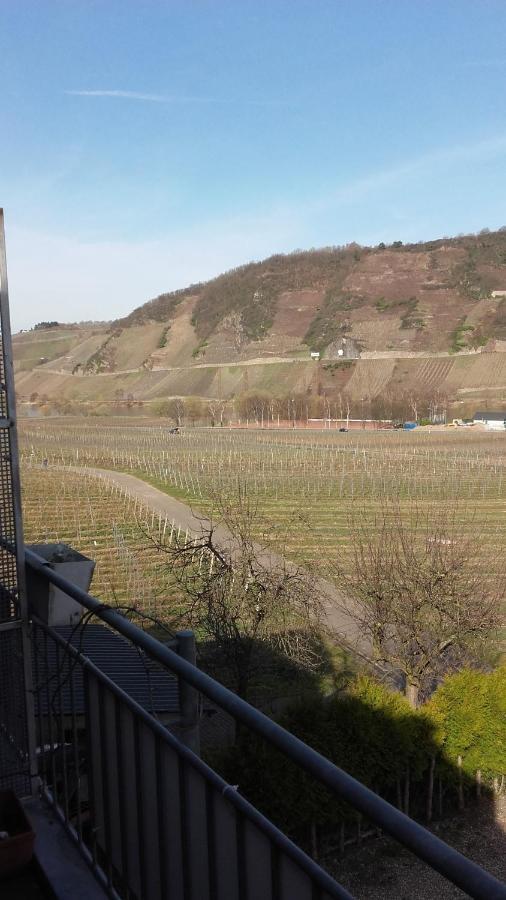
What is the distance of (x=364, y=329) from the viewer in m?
130

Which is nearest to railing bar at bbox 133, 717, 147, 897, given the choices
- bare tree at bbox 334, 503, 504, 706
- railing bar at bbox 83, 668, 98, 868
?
railing bar at bbox 83, 668, 98, 868

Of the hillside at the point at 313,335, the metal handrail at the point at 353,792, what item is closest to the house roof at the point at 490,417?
the hillside at the point at 313,335

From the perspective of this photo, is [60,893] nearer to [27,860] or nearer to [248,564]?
[27,860]

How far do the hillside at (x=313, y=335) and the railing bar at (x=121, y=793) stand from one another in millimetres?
95623

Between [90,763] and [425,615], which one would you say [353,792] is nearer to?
[90,763]

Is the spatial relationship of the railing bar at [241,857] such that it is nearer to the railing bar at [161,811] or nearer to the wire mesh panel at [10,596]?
the railing bar at [161,811]

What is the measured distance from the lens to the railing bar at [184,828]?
170 centimetres

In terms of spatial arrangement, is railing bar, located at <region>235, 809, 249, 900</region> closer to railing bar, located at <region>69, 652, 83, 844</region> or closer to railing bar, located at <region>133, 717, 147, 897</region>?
railing bar, located at <region>133, 717, 147, 897</region>

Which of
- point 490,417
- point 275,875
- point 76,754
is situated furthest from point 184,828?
point 490,417

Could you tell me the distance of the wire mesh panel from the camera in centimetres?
239

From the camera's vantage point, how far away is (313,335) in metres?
133

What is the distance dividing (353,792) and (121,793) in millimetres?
1193

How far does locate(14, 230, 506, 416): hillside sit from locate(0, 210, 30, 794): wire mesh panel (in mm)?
95221

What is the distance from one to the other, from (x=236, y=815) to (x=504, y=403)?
9395 cm
